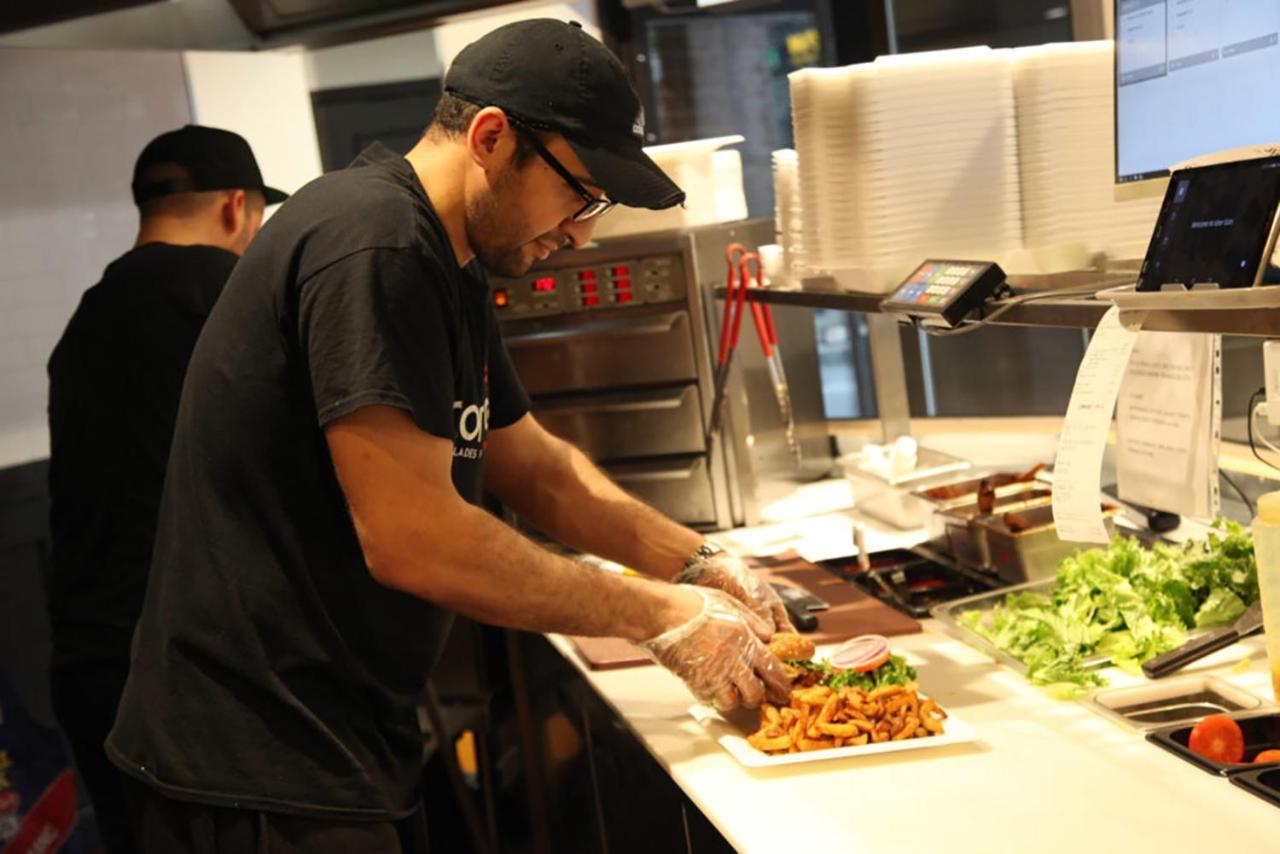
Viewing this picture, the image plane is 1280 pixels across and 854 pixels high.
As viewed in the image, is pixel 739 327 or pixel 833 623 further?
pixel 739 327

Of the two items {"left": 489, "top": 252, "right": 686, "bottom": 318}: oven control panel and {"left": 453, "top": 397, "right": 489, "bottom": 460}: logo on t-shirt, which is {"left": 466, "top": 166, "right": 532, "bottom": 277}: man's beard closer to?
{"left": 453, "top": 397, "right": 489, "bottom": 460}: logo on t-shirt

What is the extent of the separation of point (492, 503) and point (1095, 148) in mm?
1819

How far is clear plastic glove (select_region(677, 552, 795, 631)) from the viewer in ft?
7.13

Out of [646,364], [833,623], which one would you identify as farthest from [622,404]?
[833,623]

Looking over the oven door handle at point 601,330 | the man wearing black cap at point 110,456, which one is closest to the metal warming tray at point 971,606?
the oven door handle at point 601,330

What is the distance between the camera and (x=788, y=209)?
2.76 metres

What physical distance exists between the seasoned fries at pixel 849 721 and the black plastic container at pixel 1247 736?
26 cm

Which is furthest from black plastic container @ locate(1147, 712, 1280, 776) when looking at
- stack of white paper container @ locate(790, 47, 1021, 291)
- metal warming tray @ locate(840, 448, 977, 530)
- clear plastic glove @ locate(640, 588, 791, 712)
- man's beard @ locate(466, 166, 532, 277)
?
metal warming tray @ locate(840, 448, 977, 530)

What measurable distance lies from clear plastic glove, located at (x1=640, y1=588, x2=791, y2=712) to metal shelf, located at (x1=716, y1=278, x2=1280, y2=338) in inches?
21.4

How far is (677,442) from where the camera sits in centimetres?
318

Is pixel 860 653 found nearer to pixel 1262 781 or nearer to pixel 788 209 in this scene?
pixel 1262 781

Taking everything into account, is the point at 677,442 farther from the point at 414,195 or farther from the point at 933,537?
the point at 414,195

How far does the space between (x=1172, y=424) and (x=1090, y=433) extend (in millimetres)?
441

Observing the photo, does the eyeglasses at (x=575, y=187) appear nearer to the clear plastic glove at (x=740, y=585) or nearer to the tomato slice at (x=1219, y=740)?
the clear plastic glove at (x=740, y=585)
